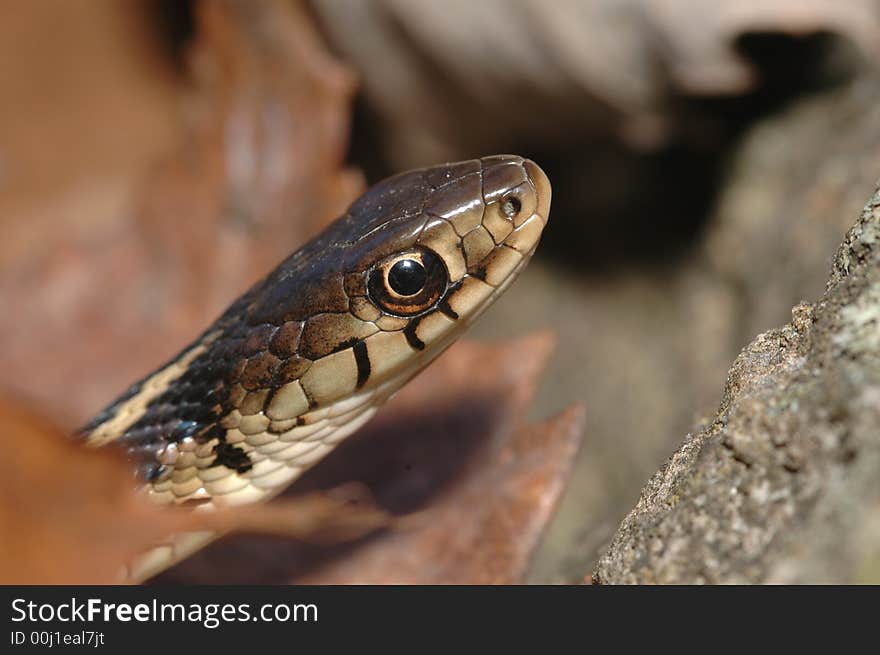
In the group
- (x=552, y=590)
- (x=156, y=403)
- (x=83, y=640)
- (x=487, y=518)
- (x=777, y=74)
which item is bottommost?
(x=552, y=590)

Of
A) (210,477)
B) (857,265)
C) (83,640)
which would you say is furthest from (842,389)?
(210,477)

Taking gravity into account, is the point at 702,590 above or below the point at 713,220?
below

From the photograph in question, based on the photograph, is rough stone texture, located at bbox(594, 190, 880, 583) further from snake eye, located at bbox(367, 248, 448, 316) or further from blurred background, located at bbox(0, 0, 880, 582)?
blurred background, located at bbox(0, 0, 880, 582)

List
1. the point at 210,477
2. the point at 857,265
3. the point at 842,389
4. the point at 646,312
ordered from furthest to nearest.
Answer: the point at 646,312 < the point at 210,477 < the point at 857,265 < the point at 842,389

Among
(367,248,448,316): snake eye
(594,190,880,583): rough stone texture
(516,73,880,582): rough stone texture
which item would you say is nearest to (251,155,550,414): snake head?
(367,248,448,316): snake eye

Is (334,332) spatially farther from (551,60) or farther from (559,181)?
(559,181)

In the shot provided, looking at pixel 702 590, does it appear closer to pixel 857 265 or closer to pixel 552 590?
pixel 552 590

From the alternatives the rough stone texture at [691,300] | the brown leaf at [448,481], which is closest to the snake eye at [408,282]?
the brown leaf at [448,481]
